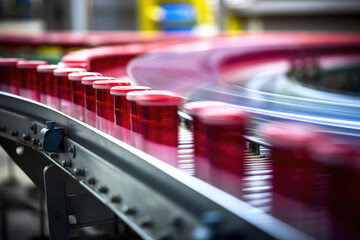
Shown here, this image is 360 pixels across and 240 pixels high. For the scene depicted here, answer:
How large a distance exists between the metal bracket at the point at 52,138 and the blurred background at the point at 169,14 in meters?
12.1

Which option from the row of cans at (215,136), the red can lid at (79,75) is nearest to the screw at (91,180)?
the row of cans at (215,136)

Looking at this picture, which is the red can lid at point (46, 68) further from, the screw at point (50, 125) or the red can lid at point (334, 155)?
the red can lid at point (334, 155)

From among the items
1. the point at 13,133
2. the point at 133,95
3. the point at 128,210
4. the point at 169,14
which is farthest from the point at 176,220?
the point at 169,14

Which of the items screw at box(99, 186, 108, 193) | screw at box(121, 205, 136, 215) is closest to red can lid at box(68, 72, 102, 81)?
screw at box(99, 186, 108, 193)

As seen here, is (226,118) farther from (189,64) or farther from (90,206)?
(189,64)

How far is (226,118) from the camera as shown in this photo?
133 centimetres

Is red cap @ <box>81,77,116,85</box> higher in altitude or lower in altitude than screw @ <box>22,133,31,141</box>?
higher

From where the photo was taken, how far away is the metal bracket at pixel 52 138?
2098 mm

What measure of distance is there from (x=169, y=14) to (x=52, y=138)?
46.7 ft

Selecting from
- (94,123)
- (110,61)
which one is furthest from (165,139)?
(110,61)

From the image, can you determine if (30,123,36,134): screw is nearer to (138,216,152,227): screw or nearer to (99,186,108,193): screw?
(99,186,108,193): screw

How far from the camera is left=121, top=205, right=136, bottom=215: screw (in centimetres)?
155

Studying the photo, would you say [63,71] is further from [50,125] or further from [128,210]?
[128,210]

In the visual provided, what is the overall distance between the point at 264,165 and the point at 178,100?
299 millimetres
